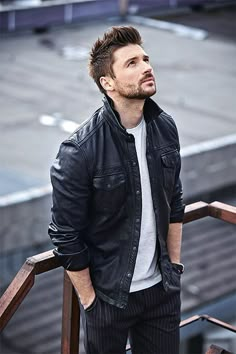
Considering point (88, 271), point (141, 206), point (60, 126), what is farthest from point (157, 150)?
point (60, 126)

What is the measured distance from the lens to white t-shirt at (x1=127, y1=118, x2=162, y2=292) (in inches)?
130

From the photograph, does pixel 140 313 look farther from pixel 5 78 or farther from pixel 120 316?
pixel 5 78

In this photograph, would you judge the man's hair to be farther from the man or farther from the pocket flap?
the pocket flap

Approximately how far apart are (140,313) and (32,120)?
16.6m

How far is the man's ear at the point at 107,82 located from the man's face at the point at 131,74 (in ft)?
0.07

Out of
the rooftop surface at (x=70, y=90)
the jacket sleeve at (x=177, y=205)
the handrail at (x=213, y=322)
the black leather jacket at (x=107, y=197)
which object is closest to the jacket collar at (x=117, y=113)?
the black leather jacket at (x=107, y=197)

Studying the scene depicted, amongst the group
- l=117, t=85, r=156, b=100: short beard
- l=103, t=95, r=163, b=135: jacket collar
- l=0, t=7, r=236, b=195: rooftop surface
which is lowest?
l=0, t=7, r=236, b=195: rooftop surface

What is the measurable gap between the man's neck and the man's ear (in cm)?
5

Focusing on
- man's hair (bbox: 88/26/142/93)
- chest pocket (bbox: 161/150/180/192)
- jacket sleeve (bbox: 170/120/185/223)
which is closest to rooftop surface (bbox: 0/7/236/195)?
jacket sleeve (bbox: 170/120/185/223)

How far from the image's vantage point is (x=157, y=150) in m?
3.32

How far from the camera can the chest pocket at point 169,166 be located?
3.34 meters

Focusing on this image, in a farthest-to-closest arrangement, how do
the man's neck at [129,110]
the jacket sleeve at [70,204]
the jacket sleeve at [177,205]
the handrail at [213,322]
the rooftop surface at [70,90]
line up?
the rooftop surface at [70,90] < the handrail at [213,322] < the jacket sleeve at [177,205] < the man's neck at [129,110] < the jacket sleeve at [70,204]

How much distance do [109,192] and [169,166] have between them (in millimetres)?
273

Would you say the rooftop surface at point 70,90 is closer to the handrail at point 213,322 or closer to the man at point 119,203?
the handrail at point 213,322
